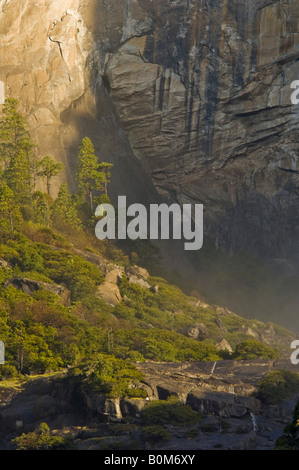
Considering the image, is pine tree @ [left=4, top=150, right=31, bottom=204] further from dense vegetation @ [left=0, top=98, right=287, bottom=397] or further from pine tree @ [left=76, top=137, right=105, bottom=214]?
pine tree @ [left=76, top=137, right=105, bottom=214]

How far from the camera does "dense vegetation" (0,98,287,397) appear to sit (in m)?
66.5

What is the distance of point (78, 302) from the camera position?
79.2 meters

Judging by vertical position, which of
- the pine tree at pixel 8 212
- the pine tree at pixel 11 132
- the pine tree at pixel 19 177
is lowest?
the pine tree at pixel 8 212

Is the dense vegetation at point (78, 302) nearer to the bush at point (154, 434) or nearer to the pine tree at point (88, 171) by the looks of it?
the pine tree at point (88, 171)

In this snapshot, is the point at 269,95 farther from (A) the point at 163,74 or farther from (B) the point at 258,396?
(B) the point at 258,396

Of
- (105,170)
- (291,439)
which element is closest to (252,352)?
(291,439)

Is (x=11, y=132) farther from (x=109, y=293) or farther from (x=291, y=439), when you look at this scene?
(x=291, y=439)

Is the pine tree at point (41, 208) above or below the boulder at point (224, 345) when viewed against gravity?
above

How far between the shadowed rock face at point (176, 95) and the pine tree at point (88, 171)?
362 cm

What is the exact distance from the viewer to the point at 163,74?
10581cm

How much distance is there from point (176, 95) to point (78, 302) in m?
36.8

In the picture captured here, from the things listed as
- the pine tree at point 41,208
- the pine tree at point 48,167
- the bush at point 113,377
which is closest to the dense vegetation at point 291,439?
the bush at point 113,377

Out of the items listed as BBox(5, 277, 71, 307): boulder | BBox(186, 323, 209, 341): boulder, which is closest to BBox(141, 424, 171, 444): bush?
BBox(5, 277, 71, 307): boulder

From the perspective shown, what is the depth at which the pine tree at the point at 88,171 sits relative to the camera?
10088cm
